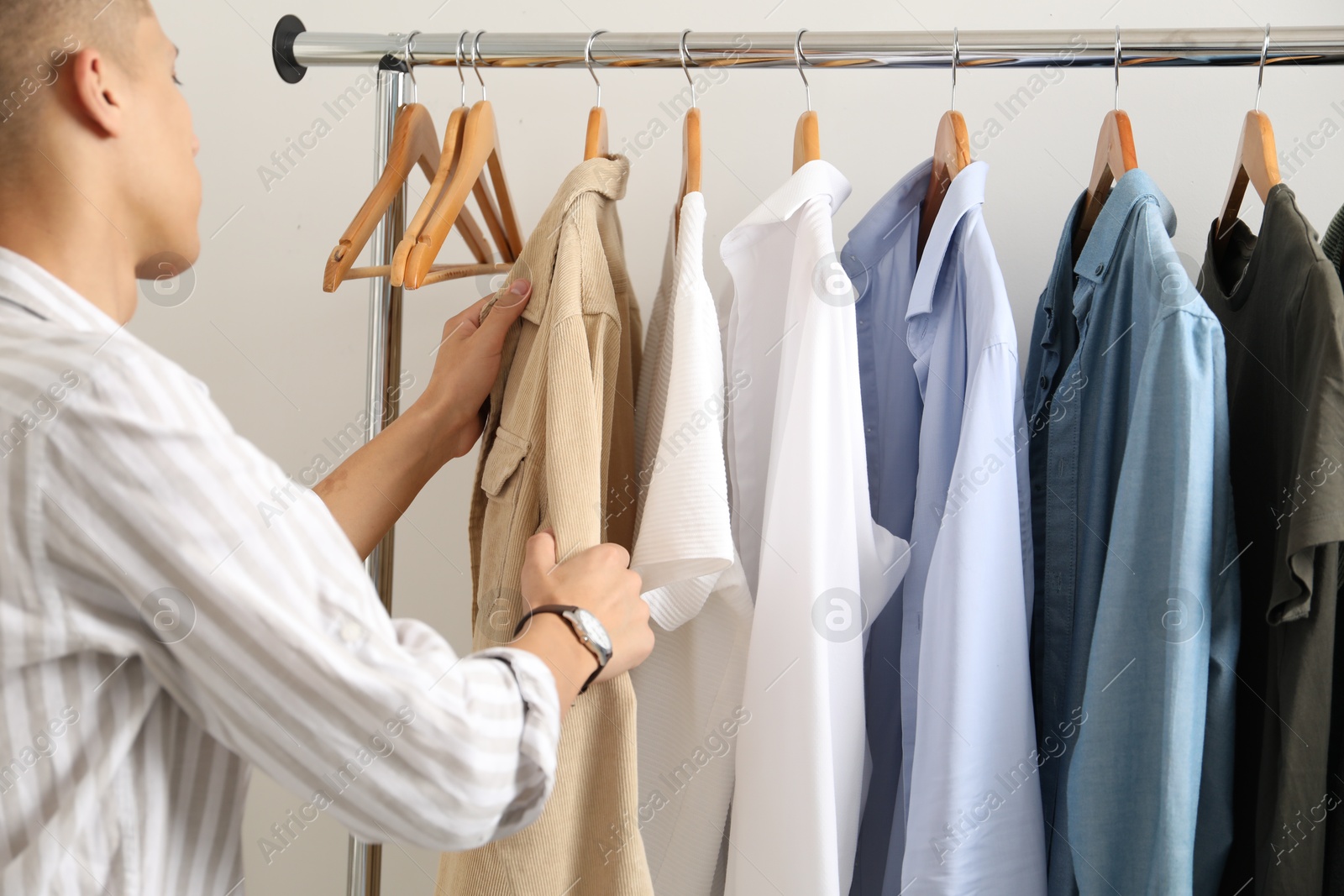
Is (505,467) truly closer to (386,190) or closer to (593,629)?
(593,629)

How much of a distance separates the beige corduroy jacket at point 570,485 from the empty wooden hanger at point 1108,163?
1.63 ft

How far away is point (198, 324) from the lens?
1504 millimetres

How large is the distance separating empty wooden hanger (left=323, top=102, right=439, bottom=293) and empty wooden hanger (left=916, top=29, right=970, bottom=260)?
1.83ft

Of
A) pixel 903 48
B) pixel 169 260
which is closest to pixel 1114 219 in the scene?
pixel 903 48

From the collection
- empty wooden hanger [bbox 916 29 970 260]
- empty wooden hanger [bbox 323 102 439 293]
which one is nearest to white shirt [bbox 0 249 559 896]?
empty wooden hanger [bbox 323 102 439 293]

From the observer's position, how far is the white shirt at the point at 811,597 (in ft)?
2.76

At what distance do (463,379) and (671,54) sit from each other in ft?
1.30

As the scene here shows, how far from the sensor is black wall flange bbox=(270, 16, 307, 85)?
108cm

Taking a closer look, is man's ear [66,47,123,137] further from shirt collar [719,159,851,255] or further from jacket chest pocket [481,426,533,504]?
shirt collar [719,159,851,255]

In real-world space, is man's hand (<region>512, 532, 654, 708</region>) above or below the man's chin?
below

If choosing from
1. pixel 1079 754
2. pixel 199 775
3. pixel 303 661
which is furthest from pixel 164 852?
Result: pixel 1079 754

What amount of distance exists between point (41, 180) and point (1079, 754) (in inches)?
35.6

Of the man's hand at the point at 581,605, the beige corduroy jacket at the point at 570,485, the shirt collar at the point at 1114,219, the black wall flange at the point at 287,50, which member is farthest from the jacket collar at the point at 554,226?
the shirt collar at the point at 1114,219

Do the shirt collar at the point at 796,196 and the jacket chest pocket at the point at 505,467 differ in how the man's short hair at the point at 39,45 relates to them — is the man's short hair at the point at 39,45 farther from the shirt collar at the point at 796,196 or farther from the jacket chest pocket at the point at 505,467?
the shirt collar at the point at 796,196
